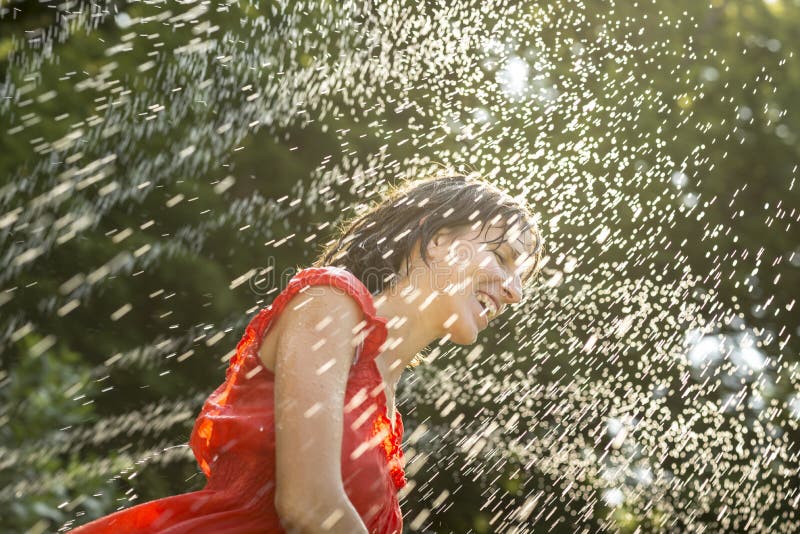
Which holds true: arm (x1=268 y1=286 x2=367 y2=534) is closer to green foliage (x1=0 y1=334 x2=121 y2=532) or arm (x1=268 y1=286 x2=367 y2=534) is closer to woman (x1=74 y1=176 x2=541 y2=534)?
woman (x1=74 y1=176 x2=541 y2=534)

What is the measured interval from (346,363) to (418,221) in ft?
2.22

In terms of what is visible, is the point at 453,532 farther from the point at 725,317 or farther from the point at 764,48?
the point at 764,48

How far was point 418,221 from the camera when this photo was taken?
2055 millimetres

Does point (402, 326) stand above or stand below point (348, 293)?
below

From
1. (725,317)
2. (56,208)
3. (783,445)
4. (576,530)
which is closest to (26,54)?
(56,208)

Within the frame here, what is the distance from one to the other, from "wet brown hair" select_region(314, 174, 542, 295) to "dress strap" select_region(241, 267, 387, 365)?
1.28 ft

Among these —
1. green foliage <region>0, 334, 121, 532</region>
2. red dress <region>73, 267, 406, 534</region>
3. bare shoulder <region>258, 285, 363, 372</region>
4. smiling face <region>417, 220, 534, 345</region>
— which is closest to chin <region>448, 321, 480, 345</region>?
smiling face <region>417, 220, 534, 345</region>

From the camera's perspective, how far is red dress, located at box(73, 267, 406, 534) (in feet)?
4.99

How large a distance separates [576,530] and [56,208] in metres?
5.51

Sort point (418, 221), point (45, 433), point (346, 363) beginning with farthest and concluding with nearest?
1. point (45, 433)
2. point (418, 221)
3. point (346, 363)

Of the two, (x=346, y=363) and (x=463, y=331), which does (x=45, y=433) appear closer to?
(x=463, y=331)

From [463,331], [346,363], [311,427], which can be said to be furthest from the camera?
[463,331]

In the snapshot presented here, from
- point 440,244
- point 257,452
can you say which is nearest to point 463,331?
point 440,244

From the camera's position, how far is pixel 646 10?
8.95 m
